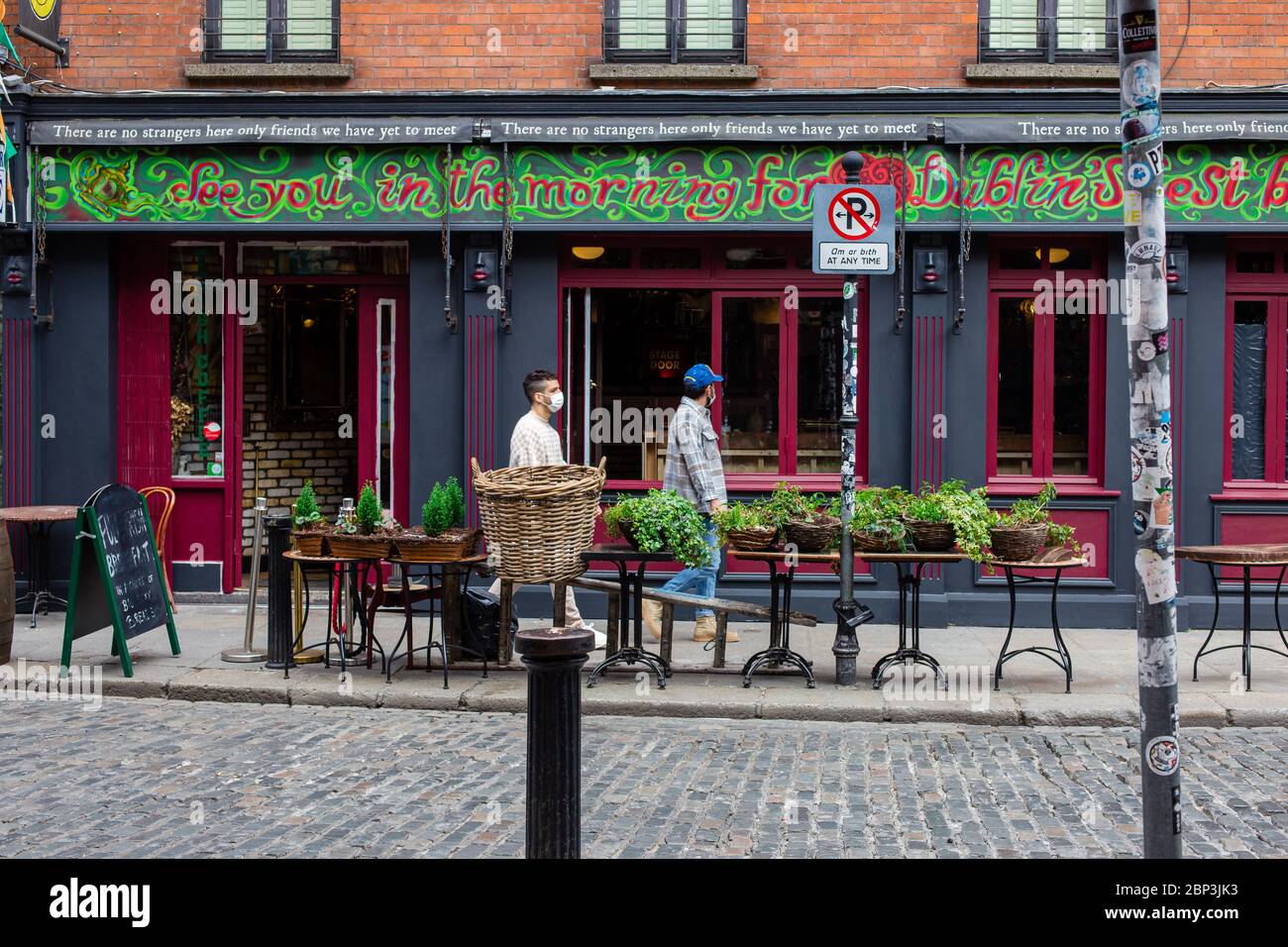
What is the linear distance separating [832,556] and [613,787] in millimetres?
2966

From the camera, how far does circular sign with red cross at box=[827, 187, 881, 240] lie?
28.3 ft

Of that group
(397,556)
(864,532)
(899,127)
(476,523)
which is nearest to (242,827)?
(397,556)

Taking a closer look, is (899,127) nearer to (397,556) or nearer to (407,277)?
(407,277)

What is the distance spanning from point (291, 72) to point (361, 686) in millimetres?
5725

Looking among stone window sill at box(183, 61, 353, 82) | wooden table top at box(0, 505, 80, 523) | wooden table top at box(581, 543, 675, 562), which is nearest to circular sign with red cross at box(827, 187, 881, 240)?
wooden table top at box(581, 543, 675, 562)

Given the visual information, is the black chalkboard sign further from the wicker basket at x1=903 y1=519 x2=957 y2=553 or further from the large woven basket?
the wicker basket at x1=903 y1=519 x2=957 y2=553

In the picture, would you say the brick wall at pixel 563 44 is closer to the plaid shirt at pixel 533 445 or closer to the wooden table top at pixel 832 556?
the plaid shirt at pixel 533 445

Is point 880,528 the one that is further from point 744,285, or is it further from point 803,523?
point 744,285

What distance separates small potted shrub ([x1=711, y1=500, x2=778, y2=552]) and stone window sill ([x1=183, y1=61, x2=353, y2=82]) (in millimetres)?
5573

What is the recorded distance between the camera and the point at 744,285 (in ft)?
38.4

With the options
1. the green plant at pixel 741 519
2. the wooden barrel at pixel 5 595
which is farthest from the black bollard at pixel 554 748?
the wooden barrel at pixel 5 595

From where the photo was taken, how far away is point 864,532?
8.77m

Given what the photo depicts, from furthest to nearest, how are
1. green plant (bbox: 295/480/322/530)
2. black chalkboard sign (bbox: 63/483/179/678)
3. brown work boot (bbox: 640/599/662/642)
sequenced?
brown work boot (bbox: 640/599/662/642), green plant (bbox: 295/480/322/530), black chalkboard sign (bbox: 63/483/179/678)

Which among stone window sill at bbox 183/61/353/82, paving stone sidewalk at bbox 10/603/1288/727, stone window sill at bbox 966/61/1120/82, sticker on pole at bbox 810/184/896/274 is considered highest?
stone window sill at bbox 183/61/353/82
